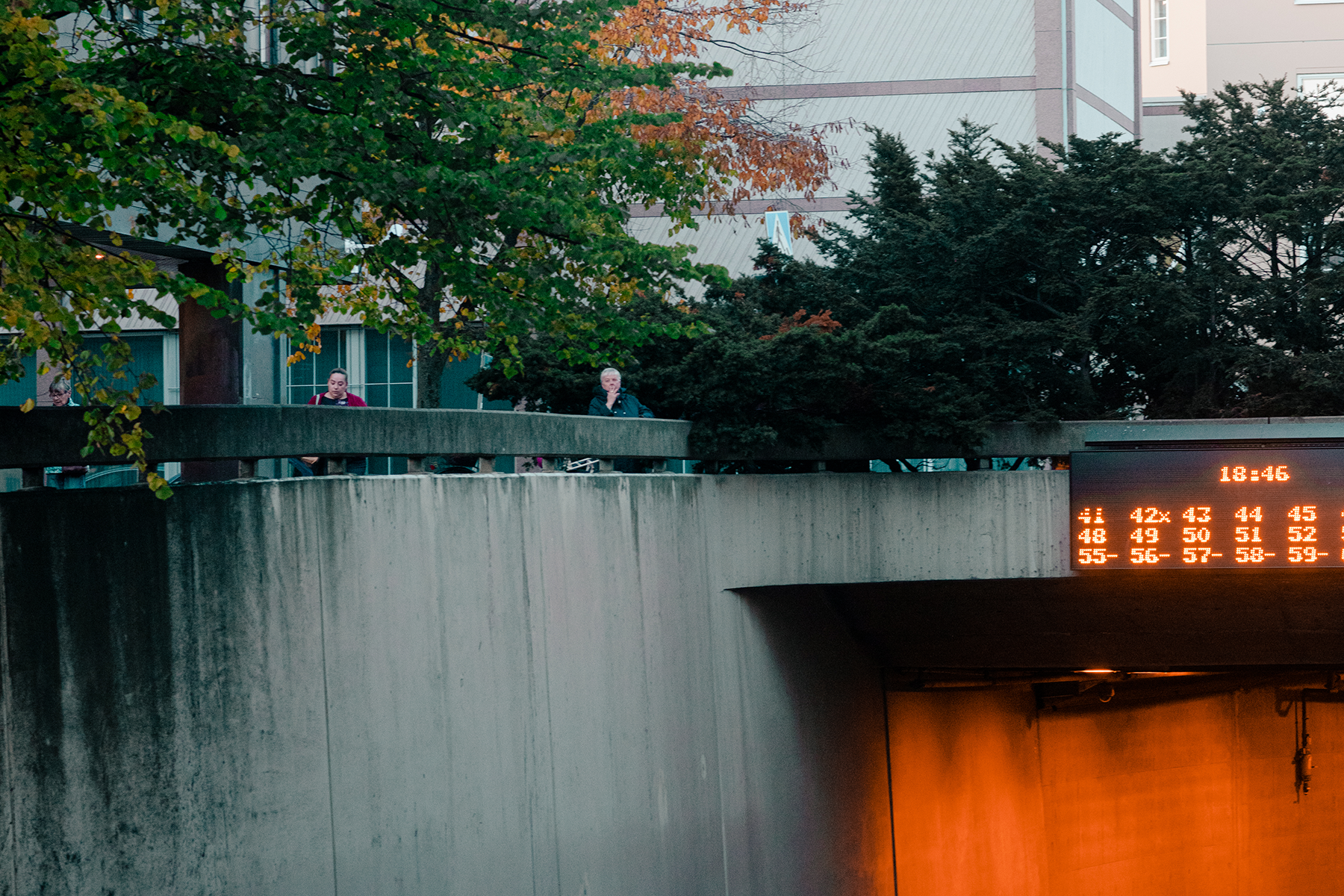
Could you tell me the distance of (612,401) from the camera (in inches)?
509

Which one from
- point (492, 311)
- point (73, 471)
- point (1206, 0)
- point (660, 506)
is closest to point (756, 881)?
point (660, 506)

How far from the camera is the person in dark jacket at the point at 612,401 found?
12.9 m

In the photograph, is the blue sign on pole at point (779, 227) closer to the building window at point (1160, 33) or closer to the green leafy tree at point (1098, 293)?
the green leafy tree at point (1098, 293)

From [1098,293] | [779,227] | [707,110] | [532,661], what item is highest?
[707,110]

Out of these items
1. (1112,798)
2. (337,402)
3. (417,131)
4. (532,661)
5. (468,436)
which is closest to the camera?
(417,131)

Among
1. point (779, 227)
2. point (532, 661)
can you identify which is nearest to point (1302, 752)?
point (779, 227)

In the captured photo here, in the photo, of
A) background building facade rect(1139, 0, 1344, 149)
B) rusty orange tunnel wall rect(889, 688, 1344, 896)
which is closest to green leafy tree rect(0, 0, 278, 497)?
rusty orange tunnel wall rect(889, 688, 1344, 896)

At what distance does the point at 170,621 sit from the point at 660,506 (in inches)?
188

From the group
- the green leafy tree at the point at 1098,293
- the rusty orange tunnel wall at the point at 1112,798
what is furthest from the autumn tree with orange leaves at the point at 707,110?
the rusty orange tunnel wall at the point at 1112,798

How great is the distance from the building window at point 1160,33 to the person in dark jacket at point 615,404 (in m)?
35.8

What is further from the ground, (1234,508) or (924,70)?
(924,70)

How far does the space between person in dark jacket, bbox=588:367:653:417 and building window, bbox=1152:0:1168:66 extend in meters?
36.0

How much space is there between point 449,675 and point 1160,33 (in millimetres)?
40501

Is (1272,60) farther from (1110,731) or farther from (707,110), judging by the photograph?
(707,110)
